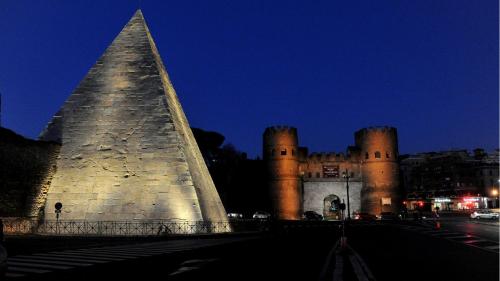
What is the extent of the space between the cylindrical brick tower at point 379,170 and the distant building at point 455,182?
20.6 metres

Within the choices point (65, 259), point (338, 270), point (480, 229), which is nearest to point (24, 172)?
point (65, 259)

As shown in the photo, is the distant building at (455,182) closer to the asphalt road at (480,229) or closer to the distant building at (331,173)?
the distant building at (331,173)

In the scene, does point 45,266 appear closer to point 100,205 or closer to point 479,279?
point 479,279

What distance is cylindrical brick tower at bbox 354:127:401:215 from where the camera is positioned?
54.9 metres

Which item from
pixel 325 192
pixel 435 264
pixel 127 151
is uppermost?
pixel 325 192

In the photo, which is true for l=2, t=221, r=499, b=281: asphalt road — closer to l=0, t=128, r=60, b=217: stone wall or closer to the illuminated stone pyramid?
the illuminated stone pyramid

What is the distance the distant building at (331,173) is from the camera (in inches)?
2169

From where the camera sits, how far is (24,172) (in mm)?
20328

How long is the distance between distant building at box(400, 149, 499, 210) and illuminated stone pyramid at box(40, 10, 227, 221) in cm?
6026

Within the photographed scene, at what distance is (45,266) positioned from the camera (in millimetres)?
9133

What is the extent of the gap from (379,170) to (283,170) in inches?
411

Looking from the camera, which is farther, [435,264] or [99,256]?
[99,256]

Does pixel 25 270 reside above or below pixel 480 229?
below

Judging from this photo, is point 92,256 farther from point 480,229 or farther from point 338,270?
point 480,229
